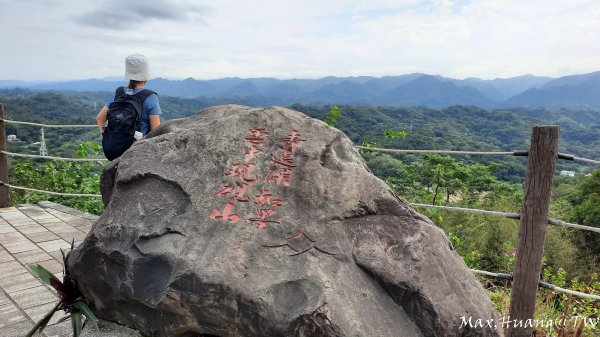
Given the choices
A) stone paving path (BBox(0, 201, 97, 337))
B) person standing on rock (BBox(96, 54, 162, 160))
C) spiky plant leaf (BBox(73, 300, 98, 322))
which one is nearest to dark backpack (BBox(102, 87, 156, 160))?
person standing on rock (BBox(96, 54, 162, 160))

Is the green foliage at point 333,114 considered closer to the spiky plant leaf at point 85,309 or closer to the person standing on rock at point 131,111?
the person standing on rock at point 131,111

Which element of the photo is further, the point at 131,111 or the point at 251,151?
the point at 131,111

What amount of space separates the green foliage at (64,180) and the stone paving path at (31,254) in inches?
10.5

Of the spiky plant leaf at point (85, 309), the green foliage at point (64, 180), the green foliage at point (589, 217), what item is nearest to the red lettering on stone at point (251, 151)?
the spiky plant leaf at point (85, 309)

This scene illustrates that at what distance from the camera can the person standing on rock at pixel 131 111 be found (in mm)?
3211

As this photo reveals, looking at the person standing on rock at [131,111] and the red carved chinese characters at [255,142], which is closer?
the red carved chinese characters at [255,142]

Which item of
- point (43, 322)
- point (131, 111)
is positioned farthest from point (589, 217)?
point (43, 322)

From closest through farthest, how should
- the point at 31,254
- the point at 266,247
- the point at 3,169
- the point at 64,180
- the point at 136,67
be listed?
the point at 266,247 → the point at 136,67 → the point at 31,254 → the point at 3,169 → the point at 64,180

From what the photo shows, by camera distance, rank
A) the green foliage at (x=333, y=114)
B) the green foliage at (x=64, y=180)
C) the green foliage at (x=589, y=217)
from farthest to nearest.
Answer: the green foliage at (x=589, y=217)
the green foliage at (x=64, y=180)
the green foliage at (x=333, y=114)

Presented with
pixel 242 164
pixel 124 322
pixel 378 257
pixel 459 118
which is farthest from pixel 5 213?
pixel 459 118

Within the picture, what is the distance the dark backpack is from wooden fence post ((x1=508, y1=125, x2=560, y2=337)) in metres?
2.73

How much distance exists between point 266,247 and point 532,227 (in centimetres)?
172

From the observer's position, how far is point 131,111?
3.23m

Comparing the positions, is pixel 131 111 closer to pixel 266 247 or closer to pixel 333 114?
pixel 266 247
